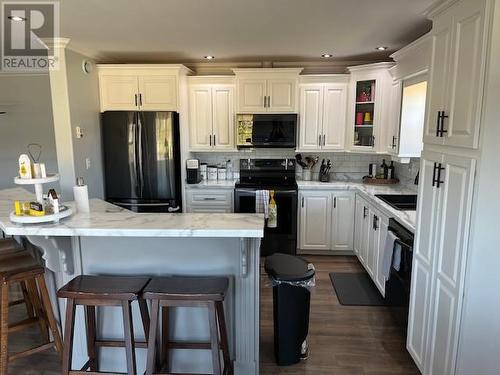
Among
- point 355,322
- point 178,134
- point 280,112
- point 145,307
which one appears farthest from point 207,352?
point 280,112

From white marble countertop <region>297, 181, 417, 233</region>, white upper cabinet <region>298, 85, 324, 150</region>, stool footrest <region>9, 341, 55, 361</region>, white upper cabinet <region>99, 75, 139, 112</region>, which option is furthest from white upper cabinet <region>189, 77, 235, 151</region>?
stool footrest <region>9, 341, 55, 361</region>

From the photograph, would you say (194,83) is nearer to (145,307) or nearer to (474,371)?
(145,307)

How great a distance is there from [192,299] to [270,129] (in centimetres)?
301

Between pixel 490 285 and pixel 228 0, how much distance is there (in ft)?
7.20

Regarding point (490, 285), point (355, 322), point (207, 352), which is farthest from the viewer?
point (355, 322)

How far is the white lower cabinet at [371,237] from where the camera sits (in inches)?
126

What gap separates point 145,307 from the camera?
1898 mm

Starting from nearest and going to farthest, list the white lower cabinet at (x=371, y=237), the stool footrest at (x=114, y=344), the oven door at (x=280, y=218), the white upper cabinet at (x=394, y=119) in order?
1. the stool footrest at (x=114, y=344)
2. the white lower cabinet at (x=371, y=237)
3. the white upper cabinet at (x=394, y=119)
4. the oven door at (x=280, y=218)

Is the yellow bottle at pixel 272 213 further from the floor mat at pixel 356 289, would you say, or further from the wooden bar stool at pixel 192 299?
the wooden bar stool at pixel 192 299

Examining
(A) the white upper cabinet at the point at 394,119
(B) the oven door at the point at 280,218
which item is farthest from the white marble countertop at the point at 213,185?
(A) the white upper cabinet at the point at 394,119

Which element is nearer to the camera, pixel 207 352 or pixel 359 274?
pixel 207 352

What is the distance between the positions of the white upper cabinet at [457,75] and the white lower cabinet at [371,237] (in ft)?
4.19

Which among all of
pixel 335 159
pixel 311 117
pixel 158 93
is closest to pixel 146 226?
pixel 158 93

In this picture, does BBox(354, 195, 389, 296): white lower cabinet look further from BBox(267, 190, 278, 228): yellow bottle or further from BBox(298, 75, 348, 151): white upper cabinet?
BBox(267, 190, 278, 228): yellow bottle
